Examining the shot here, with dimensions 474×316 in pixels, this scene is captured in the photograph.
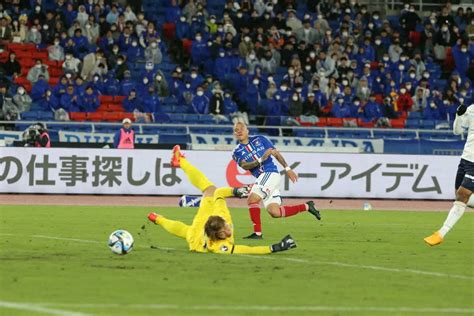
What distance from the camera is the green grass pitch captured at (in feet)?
32.7

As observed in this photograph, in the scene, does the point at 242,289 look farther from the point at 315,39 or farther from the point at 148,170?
the point at 315,39

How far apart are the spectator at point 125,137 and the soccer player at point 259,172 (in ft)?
40.3

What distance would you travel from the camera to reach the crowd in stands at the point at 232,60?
35250 mm

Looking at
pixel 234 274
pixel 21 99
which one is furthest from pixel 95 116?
pixel 234 274

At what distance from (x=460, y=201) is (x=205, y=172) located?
1440 cm

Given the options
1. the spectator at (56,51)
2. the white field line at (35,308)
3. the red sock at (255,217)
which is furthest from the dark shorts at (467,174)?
the spectator at (56,51)

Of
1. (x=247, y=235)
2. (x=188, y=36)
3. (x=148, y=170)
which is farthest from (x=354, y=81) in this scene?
(x=247, y=235)

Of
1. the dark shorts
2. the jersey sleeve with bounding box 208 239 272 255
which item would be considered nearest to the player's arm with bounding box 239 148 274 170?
the dark shorts

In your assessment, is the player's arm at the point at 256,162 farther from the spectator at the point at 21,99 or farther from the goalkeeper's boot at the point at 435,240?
the spectator at the point at 21,99

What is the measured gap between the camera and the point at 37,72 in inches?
1378

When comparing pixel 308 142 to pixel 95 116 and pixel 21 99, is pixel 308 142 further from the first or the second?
pixel 21 99

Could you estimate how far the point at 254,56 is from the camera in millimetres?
37406

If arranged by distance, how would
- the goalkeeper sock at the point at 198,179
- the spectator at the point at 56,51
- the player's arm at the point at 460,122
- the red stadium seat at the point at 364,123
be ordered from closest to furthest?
the goalkeeper sock at the point at 198,179 < the player's arm at the point at 460,122 < the spectator at the point at 56,51 < the red stadium seat at the point at 364,123

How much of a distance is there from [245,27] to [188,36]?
191 cm
